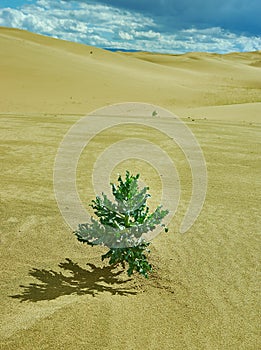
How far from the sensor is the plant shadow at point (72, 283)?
3.40 meters

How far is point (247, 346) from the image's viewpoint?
2920 millimetres

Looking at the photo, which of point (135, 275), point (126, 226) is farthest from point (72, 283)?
point (126, 226)

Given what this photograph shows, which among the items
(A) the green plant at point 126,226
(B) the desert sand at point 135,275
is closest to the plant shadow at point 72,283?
(B) the desert sand at point 135,275

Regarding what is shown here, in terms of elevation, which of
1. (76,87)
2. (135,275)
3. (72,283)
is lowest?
(72,283)

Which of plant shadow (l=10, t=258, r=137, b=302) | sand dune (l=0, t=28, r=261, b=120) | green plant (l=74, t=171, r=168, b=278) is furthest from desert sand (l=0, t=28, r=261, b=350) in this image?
sand dune (l=0, t=28, r=261, b=120)

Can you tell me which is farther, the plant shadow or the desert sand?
the plant shadow

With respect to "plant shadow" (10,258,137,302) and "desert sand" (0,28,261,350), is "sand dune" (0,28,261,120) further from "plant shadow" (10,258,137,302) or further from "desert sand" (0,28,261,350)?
"plant shadow" (10,258,137,302)

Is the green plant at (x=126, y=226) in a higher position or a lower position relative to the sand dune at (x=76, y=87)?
lower

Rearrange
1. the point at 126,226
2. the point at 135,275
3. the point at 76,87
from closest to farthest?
the point at 126,226 → the point at 135,275 → the point at 76,87

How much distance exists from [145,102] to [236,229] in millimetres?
19676

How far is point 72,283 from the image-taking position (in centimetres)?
357

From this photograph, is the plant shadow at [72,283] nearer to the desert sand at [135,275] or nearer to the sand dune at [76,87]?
the desert sand at [135,275]

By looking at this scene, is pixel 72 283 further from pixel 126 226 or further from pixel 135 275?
pixel 126 226

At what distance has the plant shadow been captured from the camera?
340 centimetres
